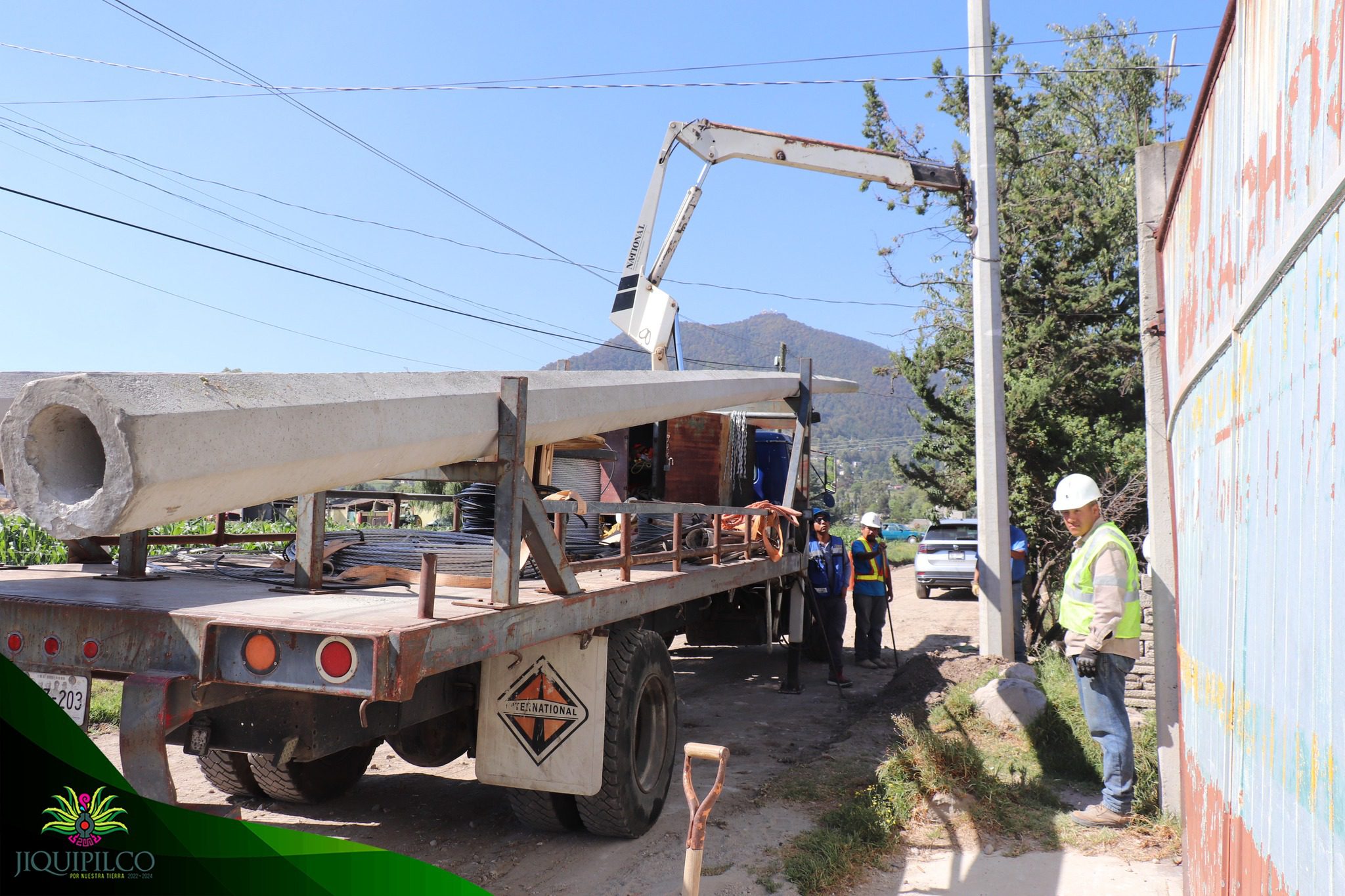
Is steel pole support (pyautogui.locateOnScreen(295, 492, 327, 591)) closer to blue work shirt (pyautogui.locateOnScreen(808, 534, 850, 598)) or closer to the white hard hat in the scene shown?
the white hard hat

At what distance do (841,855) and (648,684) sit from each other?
1.28m

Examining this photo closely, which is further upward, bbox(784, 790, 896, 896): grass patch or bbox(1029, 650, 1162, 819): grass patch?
bbox(1029, 650, 1162, 819): grass patch

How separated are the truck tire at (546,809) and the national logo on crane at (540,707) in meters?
0.41

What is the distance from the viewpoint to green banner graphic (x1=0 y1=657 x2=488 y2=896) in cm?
264

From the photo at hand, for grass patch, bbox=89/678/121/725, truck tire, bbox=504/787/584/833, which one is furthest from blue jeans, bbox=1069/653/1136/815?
grass patch, bbox=89/678/121/725

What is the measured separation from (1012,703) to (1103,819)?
191 cm

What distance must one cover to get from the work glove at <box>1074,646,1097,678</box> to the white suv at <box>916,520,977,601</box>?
43.6 ft

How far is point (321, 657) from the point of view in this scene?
10.6ft

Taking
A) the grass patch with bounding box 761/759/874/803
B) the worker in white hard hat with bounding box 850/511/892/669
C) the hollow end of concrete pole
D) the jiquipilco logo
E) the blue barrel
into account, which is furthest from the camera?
the worker in white hard hat with bounding box 850/511/892/669

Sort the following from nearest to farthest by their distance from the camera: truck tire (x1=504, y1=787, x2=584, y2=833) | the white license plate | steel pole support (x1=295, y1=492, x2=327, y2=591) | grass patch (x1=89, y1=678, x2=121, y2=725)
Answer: the white license plate → steel pole support (x1=295, y1=492, x2=327, y2=591) → truck tire (x1=504, y1=787, x2=584, y2=833) → grass patch (x1=89, y1=678, x2=121, y2=725)

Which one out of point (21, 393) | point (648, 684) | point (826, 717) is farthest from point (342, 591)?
point (826, 717)

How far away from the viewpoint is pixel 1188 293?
13.0ft

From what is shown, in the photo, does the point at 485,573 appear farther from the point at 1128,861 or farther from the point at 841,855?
the point at 1128,861

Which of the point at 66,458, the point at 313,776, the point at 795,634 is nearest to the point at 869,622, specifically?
the point at 795,634
